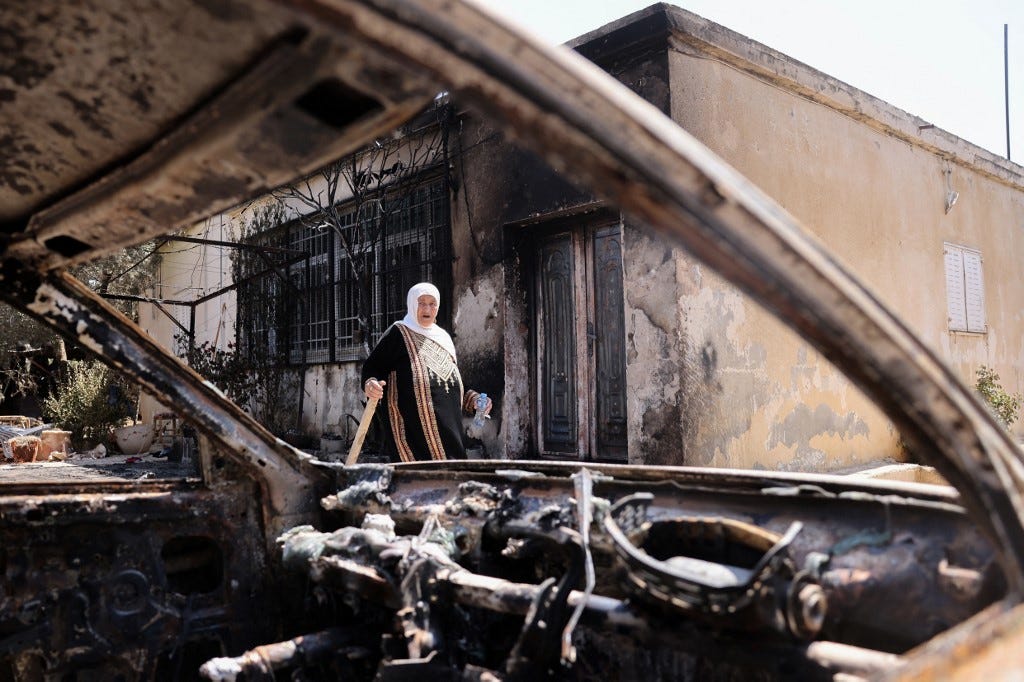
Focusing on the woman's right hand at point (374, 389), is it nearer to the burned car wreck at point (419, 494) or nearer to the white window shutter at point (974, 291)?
the burned car wreck at point (419, 494)

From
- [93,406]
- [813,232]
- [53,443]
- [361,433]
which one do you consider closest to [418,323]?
[361,433]

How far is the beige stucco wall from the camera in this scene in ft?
18.9

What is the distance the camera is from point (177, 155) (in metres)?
1.22

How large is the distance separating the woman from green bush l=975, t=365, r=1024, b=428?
6950 millimetres

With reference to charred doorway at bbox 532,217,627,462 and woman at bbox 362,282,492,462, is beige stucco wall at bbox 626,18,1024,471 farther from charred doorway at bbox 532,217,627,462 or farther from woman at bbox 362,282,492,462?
woman at bbox 362,282,492,462

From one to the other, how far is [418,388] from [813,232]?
332 centimetres

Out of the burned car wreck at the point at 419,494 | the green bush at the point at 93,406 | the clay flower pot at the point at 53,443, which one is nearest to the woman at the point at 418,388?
the burned car wreck at the point at 419,494

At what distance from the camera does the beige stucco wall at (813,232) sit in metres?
5.77

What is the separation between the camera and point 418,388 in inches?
Result: 201

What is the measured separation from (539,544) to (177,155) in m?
1.37

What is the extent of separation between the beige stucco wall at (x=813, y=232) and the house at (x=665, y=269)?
2cm

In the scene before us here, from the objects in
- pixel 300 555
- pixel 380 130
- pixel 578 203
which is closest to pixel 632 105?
pixel 380 130

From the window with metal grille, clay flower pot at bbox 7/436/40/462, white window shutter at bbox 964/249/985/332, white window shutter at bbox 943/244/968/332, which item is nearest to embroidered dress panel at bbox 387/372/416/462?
the window with metal grille

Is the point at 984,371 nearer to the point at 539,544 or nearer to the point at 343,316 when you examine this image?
the point at 343,316
